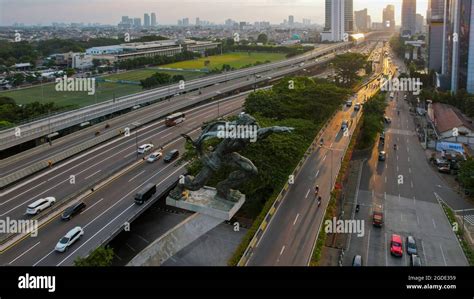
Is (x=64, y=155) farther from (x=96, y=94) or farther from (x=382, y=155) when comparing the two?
(x=96, y=94)

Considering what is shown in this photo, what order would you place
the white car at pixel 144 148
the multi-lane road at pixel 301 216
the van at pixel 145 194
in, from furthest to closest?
the white car at pixel 144 148 → the van at pixel 145 194 → the multi-lane road at pixel 301 216

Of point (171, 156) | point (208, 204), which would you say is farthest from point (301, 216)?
point (171, 156)

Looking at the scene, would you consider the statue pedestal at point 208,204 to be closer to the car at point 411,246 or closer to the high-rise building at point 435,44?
the car at point 411,246

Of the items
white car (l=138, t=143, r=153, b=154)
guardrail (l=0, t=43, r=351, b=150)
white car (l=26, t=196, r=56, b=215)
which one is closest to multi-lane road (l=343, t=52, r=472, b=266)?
white car (l=26, t=196, r=56, b=215)

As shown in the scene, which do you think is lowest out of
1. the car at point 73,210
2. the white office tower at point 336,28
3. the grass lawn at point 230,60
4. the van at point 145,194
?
the car at point 73,210

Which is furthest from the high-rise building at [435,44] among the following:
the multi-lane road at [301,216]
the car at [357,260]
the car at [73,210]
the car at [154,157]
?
the car at [73,210]

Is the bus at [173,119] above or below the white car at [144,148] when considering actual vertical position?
above
